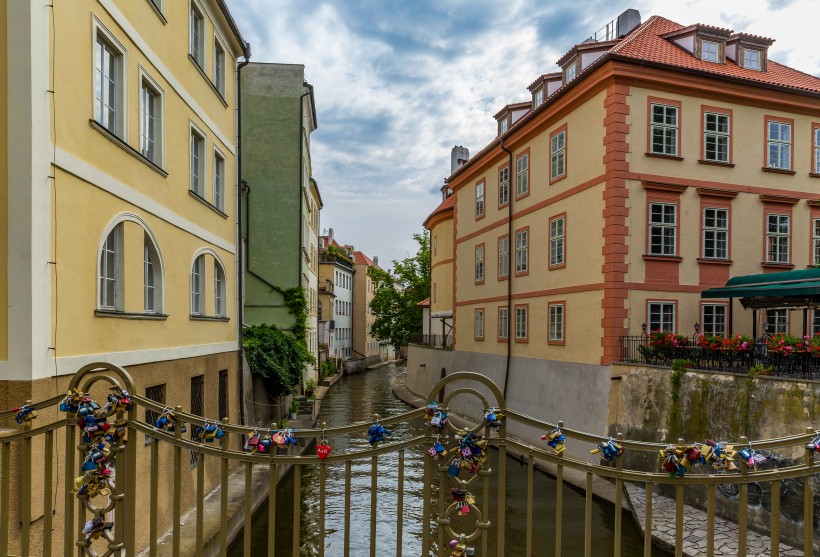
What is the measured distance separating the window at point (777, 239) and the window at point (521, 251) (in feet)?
24.4

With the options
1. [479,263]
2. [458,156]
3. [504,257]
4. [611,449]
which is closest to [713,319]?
[504,257]

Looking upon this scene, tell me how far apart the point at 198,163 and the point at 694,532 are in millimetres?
12493

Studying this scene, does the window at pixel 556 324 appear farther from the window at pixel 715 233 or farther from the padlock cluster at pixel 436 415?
the padlock cluster at pixel 436 415

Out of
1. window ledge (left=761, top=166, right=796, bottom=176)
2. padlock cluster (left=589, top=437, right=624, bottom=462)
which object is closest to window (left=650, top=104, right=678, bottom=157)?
window ledge (left=761, top=166, right=796, bottom=176)

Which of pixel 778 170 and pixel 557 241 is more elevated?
pixel 778 170

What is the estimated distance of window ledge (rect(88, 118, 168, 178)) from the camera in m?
7.92

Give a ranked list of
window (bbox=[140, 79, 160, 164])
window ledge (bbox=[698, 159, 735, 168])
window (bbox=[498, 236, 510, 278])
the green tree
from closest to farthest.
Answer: window (bbox=[140, 79, 160, 164]) → window ledge (bbox=[698, 159, 735, 168]) → window (bbox=[498, 236, 510, 278]) → the green tree

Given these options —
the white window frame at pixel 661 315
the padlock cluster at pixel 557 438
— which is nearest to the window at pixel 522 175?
the white window frame at pixel 661 315

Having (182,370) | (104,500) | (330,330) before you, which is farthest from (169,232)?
(330,330)

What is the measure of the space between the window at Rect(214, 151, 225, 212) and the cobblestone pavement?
11222mm

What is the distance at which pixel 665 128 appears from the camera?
16.5m

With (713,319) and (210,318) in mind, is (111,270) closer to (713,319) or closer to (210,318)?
(210,318)

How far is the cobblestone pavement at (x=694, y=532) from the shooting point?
10.2 metres

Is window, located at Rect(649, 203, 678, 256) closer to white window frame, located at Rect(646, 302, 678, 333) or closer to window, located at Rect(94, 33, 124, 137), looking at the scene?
white window frame, located at Rect(646, 302, 678, 333)
